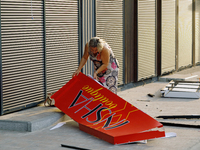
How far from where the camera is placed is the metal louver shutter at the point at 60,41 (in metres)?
8.70

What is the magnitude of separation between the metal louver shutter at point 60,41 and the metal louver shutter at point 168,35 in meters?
5.50

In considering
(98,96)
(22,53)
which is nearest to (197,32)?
(22,53)

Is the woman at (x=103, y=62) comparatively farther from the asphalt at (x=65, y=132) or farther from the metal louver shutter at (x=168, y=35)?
the metal louver shutter at (x=168, y=35)

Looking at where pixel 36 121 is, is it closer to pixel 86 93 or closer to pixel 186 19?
pixel 86 93

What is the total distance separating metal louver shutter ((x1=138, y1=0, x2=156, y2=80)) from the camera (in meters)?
12.4

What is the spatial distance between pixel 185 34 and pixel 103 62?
1027cm

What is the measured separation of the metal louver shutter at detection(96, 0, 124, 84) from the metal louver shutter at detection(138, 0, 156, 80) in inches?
43.5

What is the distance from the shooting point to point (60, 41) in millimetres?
9016

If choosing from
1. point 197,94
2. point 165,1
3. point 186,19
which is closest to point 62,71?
point 197,94

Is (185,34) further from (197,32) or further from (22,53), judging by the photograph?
(22,53)

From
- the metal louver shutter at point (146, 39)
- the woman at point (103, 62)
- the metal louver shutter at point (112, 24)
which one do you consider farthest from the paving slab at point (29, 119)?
the metal louver shutter at point (146, 39)

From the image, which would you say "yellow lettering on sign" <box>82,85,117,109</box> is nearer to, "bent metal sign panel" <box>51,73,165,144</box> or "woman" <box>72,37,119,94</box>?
"bent metal sign panel" <box>51,73,165,144</box>

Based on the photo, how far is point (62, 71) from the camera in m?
9.09

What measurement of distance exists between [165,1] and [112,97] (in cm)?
817
